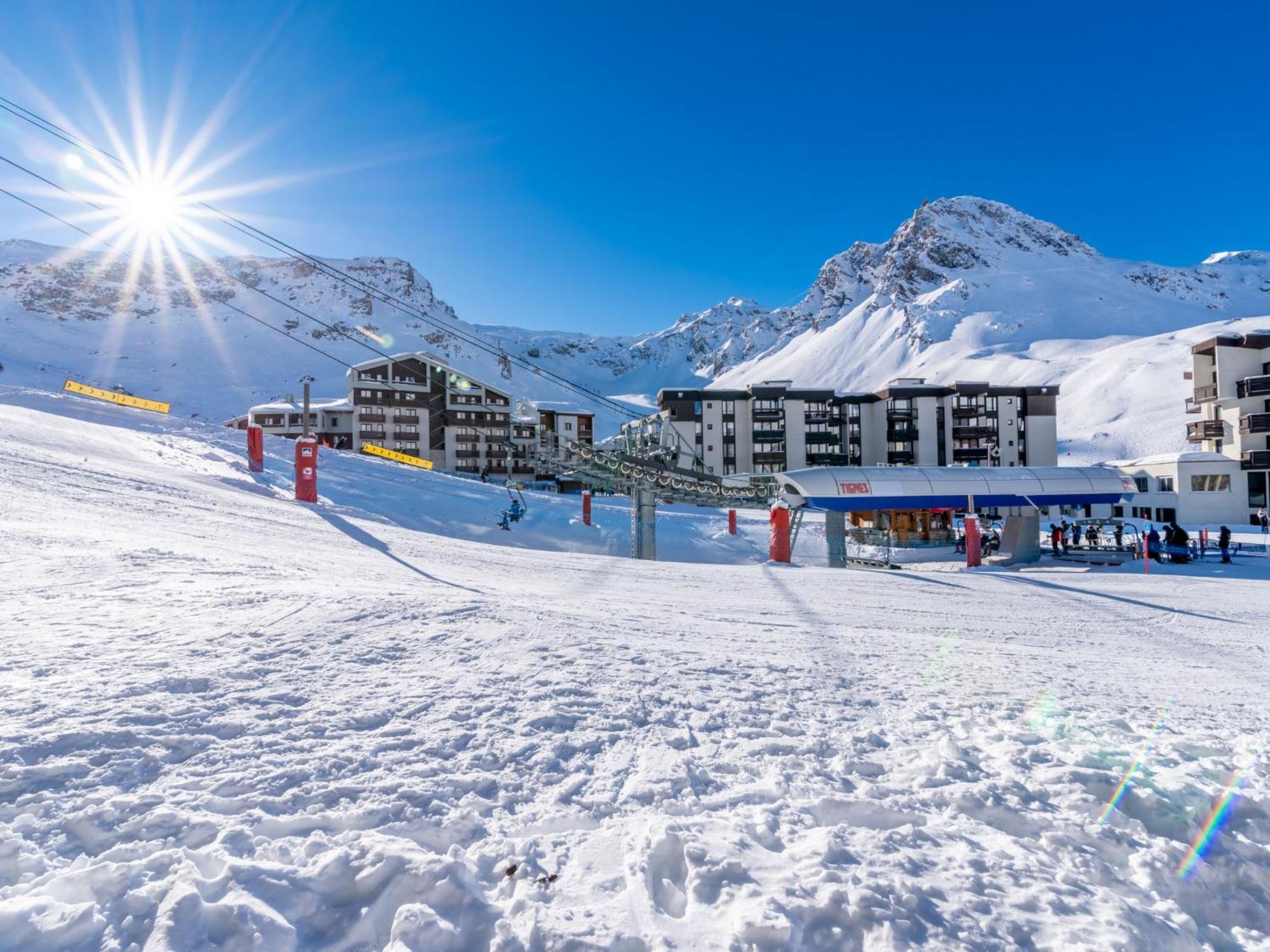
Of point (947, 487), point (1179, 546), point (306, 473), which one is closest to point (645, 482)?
point (947, 487)

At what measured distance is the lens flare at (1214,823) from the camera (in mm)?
2738

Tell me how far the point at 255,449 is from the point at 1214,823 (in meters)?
25.7

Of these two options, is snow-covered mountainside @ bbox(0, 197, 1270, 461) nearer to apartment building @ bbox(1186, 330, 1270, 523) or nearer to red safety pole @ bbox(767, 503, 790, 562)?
apartment building @ bbox(1186, 330, 1270, 523)

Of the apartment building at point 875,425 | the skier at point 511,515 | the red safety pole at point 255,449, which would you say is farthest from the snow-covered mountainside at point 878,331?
the red safety pole at point 255,449

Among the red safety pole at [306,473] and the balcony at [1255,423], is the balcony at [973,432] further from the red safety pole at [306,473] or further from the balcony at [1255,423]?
the red safety pole at [306,473]

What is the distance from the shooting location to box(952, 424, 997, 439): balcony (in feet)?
216

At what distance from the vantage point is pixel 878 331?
511ft

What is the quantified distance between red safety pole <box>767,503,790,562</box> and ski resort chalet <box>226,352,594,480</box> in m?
46.1

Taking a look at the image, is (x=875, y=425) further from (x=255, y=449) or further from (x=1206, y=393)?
(x=255, y=449)

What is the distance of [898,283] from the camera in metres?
180

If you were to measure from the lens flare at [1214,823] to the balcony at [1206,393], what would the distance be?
5472 centimetres

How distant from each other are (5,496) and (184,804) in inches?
471

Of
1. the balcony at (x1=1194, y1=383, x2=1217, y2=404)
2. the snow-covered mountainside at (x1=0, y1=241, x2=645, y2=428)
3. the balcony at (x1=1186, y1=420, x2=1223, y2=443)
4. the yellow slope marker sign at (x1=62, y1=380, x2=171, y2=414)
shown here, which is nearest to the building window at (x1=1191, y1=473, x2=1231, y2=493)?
the balcony at (x1=1186, y1=420, x2=1223, y2=443)

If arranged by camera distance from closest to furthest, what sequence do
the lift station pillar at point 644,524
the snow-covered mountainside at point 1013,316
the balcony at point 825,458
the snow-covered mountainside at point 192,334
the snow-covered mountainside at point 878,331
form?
the lift station pillar at point 644,524 → the balcony at point 825,458 → the snow-covered mountainside at point 878,331 → the snow-covered mountainside at point 1013,316 → the snow-covered mountainside at point 192,334
